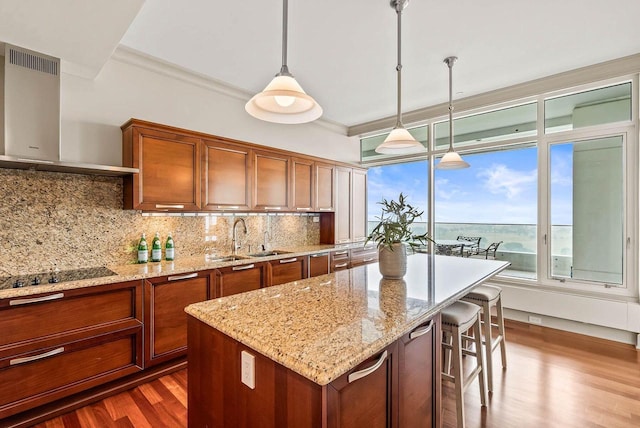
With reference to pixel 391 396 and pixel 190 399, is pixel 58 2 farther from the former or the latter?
pixel 391 396

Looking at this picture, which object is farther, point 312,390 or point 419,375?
point 419,375

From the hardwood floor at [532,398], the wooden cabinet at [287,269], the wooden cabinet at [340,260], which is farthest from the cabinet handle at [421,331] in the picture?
the wooden cabinet at [340,260]

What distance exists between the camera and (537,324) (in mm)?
3666

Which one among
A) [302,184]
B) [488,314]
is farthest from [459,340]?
[302,184]

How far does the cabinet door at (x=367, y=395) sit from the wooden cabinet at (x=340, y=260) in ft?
9.68

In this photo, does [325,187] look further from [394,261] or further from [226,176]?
[394,261]

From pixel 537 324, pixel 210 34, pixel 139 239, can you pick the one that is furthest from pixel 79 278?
pixel 537 324

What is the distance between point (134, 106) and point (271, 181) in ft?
5.31

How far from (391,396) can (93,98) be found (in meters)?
3.37

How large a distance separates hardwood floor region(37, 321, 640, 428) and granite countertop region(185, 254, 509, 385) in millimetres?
937

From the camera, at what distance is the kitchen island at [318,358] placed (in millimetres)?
952

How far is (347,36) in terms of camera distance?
8.73ft

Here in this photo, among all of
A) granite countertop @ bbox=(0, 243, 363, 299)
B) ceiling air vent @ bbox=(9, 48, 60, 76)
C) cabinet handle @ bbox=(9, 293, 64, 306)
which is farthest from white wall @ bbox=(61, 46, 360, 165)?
cabinet handle @ bbox=(9, 293, 64, 306)

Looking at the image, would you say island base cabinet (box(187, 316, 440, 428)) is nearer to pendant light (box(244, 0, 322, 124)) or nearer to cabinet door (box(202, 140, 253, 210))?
pendant light (box(244, 0, 322, 124))
